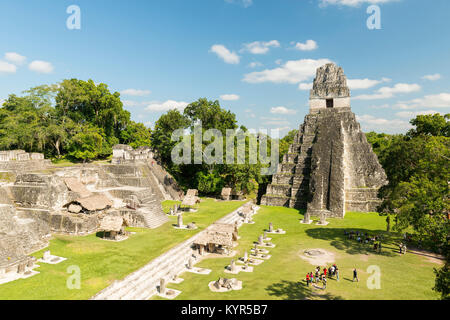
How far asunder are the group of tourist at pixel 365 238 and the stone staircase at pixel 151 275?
521 inches

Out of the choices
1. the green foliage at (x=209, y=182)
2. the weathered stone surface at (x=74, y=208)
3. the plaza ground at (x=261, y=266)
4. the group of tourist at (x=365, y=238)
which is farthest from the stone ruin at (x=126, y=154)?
the group of tourist at (x=365, y=238)

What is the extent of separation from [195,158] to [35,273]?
25.1 metres

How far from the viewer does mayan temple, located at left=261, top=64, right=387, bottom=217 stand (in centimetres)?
3177

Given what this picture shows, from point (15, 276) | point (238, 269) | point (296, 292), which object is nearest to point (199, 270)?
point (238, 269)

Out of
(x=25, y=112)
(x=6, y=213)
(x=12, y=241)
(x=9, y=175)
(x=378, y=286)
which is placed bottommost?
(x=378, y=286)

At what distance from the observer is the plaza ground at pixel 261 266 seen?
1385cm

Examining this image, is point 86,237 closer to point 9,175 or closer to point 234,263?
point 9,175

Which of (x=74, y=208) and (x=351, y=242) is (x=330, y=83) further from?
(x=74, y=208)

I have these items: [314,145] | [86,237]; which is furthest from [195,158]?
[86,237]

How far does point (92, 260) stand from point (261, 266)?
11.2m

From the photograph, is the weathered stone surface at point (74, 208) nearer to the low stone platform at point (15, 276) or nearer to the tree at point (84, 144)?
the low stone platform at point (15, 276)

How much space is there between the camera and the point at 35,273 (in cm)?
1529
